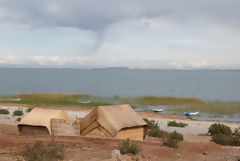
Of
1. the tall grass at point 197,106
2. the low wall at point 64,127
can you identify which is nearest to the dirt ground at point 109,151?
the low wall at point 64,127

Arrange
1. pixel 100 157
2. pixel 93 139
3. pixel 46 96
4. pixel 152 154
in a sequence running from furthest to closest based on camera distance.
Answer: pixel 46 96
pixel 93 139
pixel 152 154
pixel 100 157

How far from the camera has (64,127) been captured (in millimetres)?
16969

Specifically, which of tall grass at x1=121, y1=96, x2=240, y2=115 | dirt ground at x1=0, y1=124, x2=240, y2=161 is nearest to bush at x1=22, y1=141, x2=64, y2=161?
dirt ground at x1=0, y1=124, x2=240, y2=161

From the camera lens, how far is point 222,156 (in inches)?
527

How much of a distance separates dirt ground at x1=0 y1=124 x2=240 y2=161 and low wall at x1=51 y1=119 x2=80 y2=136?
Answer: 1.91 meters

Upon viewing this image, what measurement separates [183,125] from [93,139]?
61.6 ft

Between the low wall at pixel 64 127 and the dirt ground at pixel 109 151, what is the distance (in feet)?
6.25

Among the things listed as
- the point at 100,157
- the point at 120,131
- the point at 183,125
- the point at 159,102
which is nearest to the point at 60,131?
the point at 120,131

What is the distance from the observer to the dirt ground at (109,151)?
1153cm

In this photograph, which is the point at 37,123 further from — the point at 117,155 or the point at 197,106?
the point at 197,106

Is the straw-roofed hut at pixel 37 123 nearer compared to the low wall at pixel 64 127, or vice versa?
the low wall at pixel 64 127

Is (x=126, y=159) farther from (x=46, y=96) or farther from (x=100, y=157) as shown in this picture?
(x=46, y=96)

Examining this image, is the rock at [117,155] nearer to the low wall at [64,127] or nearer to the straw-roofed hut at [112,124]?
the straw-roofed hut at [112,124]

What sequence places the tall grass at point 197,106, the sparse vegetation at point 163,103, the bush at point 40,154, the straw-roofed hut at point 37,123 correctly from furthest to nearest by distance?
the sparse vegetation at point 163,103
the tall grass at point 197,106
the straw-roofed hut at point 37,123
the bush at point 40,154
